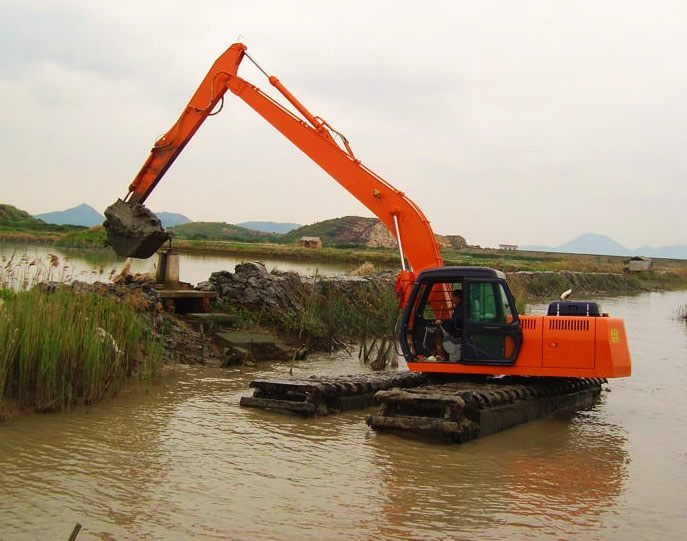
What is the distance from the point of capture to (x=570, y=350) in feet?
33.7

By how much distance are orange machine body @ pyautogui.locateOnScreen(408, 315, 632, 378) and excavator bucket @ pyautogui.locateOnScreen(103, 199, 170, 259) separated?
676 centimetres

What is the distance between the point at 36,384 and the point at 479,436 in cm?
498

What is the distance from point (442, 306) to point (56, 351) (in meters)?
5.35

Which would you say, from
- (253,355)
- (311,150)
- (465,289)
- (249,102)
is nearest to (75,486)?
(465,289)

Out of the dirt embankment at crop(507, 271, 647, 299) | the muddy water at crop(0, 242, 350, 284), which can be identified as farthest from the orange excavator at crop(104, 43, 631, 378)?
the dirt embankment at crop(507, 271, 647, 299)

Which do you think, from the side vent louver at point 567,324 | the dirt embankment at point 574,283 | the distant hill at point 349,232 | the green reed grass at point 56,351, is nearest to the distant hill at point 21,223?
the distant hill at point 349,232

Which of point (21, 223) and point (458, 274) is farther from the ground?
point (21, 223)

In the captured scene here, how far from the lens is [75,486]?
6746mm

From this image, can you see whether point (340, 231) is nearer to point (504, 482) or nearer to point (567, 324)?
point (567, 324)

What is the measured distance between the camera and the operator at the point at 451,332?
423 inches

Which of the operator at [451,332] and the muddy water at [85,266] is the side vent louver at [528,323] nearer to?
the operator at [451,332]

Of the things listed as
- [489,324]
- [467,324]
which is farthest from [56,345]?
[489,324]

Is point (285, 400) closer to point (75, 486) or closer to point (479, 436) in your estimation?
point (479, 436)

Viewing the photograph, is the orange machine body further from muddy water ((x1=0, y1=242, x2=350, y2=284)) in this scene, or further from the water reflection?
muddy water ((x1=0, y1=242, x2=350, y2=284))
